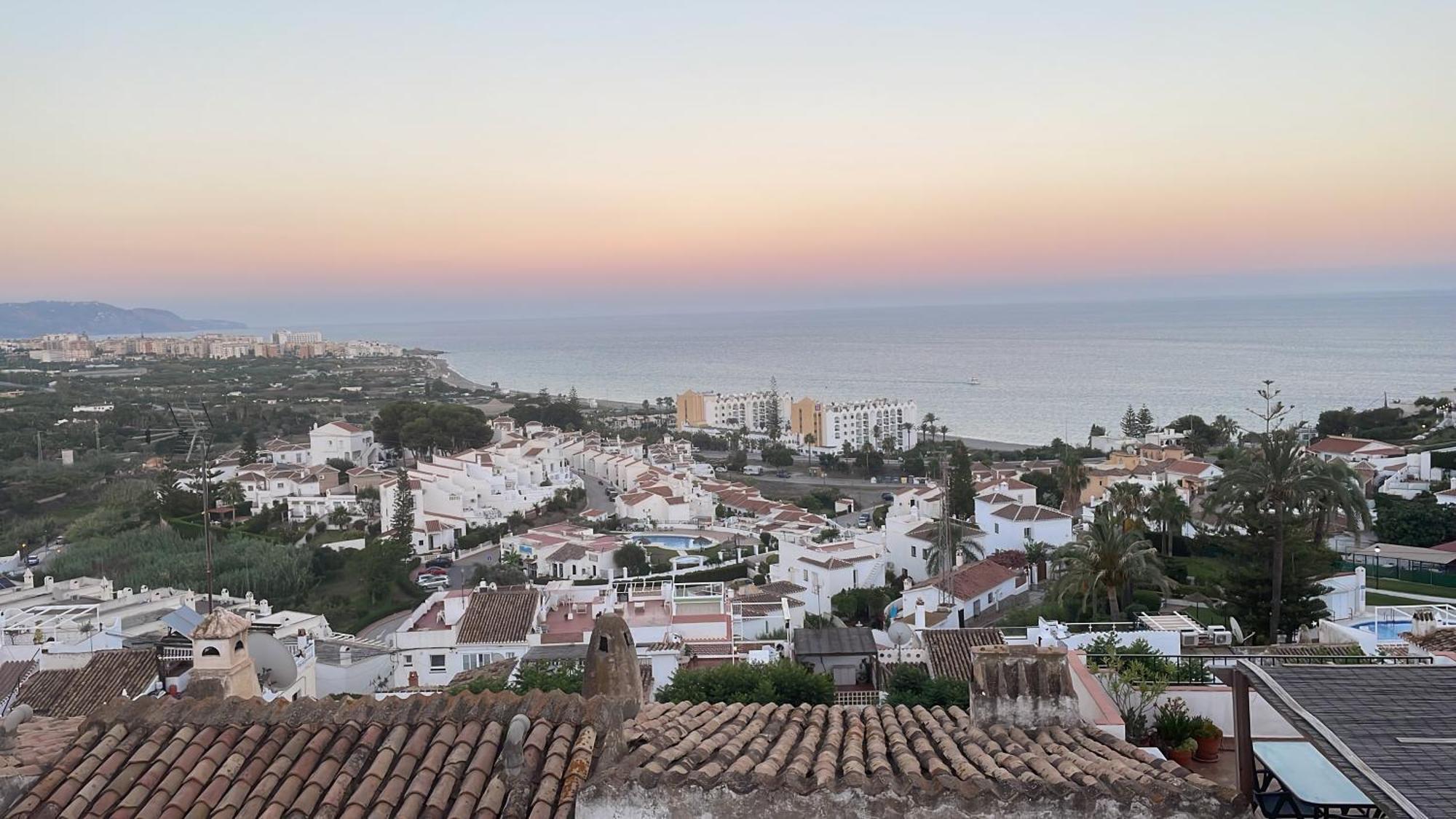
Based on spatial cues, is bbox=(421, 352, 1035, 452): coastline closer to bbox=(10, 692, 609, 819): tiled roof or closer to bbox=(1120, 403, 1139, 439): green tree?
bbox=(1120, 403, 1139, 439): green tree

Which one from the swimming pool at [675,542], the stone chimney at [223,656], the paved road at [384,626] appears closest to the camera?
the stone chimney at [223,656]

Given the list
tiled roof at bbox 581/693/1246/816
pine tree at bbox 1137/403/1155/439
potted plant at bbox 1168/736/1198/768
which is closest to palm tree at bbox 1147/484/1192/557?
potted plant at bbox 1168/736/1198/768

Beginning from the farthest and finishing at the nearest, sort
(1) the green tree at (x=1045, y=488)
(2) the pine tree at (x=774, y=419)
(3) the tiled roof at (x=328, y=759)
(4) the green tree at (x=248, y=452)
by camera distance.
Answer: (2) the pine tree at (x=774, y=419), (4) the green tree at (x=248, y=452), (1) the green tree at (x=1045, y=488), (3) the tiled roof at (x=328, y=759)

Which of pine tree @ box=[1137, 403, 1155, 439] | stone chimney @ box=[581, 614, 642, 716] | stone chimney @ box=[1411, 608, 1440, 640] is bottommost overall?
pine tree @ box=[1137, 403, 1155, 439]

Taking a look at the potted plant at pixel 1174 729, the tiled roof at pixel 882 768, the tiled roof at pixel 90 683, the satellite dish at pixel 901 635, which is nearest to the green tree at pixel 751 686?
the satellite dish at pixel 901 635

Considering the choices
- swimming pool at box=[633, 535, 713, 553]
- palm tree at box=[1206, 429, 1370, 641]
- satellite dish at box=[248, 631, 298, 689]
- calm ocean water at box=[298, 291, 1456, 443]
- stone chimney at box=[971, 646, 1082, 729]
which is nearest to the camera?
stone chimney at box=[971, 646, 1082, 729]

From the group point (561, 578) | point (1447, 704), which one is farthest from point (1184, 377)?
point (1447, 704)

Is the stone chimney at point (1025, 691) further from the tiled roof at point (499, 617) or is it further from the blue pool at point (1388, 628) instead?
the tiled roof at point (499, 617)
